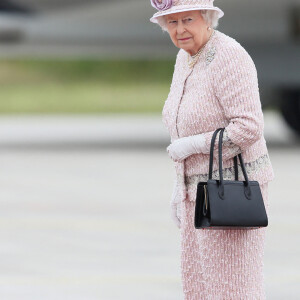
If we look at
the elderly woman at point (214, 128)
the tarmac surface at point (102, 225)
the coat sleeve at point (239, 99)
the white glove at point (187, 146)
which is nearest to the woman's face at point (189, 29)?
the elderly woman at point (214, 128)

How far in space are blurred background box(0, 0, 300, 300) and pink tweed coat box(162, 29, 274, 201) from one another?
233cm

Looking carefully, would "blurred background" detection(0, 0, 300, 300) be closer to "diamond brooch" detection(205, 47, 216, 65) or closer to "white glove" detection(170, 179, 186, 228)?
"white glove" detection(170, 179, 186, 228)

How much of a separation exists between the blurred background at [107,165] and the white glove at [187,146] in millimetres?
2383

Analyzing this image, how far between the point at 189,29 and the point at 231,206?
0.73 m

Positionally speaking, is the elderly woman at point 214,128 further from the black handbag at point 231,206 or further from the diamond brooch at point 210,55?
the black handbag at point 231,206

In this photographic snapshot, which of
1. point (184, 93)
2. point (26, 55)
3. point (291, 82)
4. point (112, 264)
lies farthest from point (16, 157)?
point (184, 93)

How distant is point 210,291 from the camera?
4730 mm

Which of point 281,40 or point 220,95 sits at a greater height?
point 281,40

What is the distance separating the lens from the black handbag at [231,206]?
4.46 m

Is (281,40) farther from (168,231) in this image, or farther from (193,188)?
(193,188)

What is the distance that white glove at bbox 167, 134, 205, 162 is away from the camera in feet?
15.2

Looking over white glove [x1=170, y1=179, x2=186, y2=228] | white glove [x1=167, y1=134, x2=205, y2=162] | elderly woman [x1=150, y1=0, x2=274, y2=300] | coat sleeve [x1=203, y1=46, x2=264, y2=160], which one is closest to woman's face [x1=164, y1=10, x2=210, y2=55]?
elderly woman [x1=150, y1=0, x2=274, y2=300]

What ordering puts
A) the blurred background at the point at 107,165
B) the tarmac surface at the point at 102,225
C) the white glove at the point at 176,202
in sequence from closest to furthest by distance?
1. the white glove at the point at 176,202
2. the tarmac surface at the point at 102,225
3. the blurred background at the point at 107,165

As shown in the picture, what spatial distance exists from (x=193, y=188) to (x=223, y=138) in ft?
0.96
